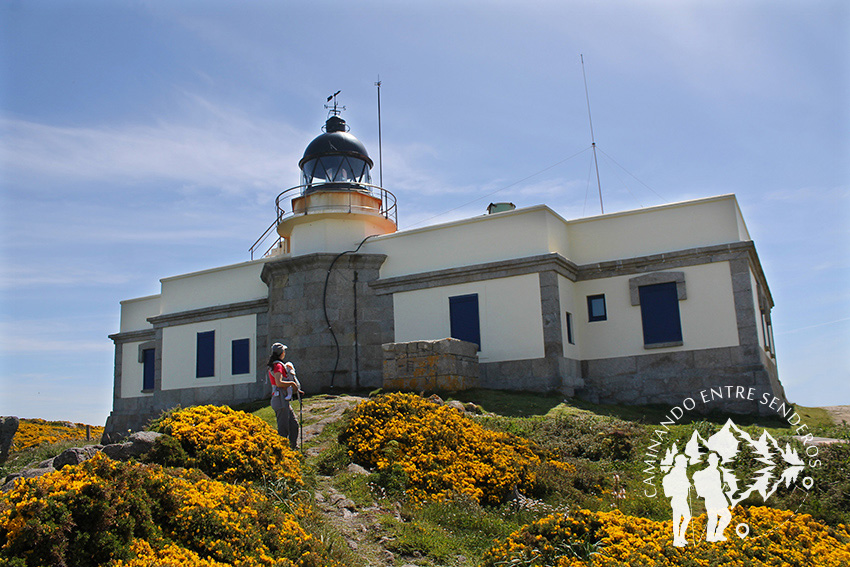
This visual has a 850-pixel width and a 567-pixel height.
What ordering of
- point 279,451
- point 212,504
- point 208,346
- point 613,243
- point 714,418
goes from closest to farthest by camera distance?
point 212,504
point 279,451
point 714,418
point 613,243
point 208,346

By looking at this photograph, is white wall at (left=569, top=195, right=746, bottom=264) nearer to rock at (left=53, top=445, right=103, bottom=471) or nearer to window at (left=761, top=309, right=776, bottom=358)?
window at (left=761, top=309, right=776, bottom=358)

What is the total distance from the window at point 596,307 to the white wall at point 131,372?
15318 mm

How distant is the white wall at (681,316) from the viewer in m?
15.9

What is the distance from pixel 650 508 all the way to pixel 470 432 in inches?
112

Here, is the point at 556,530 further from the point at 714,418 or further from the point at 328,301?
the point at 328,301

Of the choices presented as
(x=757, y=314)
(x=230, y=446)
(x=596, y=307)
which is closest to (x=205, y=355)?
(x=596, y=307)

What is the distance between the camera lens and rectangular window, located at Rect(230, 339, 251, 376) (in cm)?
2034

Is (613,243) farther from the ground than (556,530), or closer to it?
farther from the ground

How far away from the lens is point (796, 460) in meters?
8.59

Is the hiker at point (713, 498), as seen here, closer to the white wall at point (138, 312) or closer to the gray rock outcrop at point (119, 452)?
the gray rock outcrop at point (119, 452)

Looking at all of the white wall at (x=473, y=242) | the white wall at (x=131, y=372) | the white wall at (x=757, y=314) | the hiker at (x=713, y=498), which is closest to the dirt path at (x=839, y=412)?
the white wall at (x=757, y=314)

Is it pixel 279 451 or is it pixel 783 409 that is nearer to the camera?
pixel 279 451

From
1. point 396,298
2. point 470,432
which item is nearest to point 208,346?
point 396,298

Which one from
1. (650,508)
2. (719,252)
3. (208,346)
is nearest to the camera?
(650,508)
